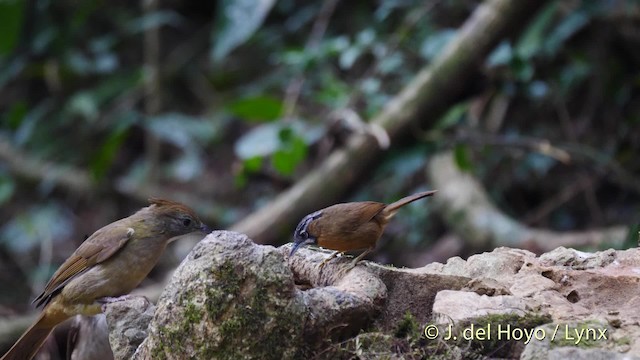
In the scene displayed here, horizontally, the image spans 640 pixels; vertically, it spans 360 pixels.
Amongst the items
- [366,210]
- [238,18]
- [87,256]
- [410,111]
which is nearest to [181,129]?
[238,18]

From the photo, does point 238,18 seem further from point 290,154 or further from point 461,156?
point 461,156

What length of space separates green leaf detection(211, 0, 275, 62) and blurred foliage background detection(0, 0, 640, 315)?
0.01m

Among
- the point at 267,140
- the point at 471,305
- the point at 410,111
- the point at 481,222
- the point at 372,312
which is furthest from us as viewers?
the point at 481,222

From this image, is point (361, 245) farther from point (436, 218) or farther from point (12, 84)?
point (12, 84)

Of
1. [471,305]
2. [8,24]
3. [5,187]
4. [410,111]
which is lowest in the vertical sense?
[471,305]

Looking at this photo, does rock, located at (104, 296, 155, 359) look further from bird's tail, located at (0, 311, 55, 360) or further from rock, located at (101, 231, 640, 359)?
bird's tail, located at (0, 311, 55, 360)

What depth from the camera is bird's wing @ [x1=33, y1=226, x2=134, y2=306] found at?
145 inches

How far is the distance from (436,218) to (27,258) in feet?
13.6

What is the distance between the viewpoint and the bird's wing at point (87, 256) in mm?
3682

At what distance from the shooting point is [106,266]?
3.68 m

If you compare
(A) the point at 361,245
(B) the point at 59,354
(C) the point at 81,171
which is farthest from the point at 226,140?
(A) the point at 361,245

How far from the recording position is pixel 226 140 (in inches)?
381

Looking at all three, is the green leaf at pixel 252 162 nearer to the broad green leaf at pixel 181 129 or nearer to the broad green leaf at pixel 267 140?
the broad green leaf at pixel 267 140

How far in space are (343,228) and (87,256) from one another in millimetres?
1087
